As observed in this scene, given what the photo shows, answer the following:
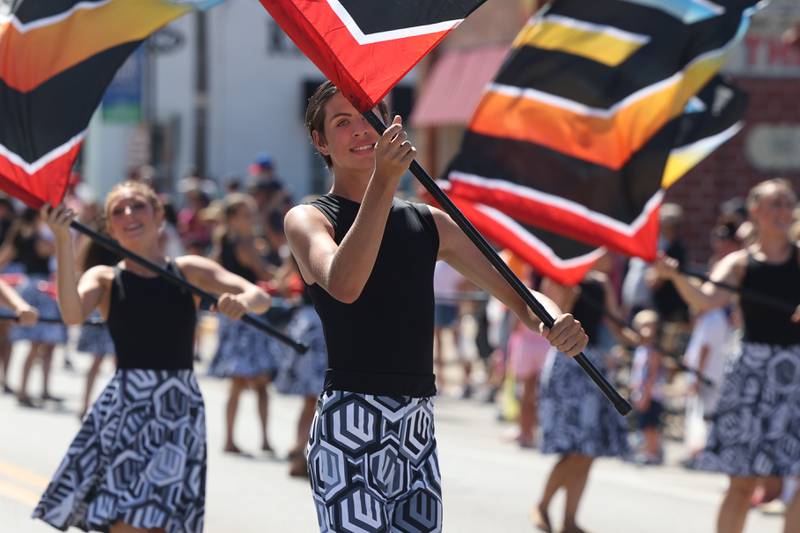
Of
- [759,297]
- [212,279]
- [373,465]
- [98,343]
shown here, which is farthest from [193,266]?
[98,343]

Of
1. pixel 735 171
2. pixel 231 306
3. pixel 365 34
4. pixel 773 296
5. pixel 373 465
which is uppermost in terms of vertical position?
pixel 735 171

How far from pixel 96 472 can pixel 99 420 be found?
0.75 feet

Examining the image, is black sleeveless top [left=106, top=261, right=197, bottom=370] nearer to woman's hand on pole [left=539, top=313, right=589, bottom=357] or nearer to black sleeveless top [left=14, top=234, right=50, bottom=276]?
woman's hand on pole [left=539, top=313, right=589, bottom=357]

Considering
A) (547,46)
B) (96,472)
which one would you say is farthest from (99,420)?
(547,46)

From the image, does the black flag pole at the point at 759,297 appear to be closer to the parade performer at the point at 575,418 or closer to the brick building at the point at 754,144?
the parade performer at the point at 575,418

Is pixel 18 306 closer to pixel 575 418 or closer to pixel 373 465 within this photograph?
pixel 575 418

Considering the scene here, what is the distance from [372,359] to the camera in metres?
4.93

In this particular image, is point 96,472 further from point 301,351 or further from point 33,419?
point 33,419

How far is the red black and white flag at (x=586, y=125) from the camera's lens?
8.84 meters

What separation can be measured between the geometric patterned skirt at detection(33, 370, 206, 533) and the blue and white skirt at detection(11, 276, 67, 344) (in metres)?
8.74

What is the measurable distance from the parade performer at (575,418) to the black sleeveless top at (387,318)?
447 cm

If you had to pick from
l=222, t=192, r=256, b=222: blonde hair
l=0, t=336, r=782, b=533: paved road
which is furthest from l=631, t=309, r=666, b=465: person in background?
l=222, t=192, r=256, b=222: blonde hair

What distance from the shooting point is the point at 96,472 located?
7.10 meters

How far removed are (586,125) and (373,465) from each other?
4.57 metres
